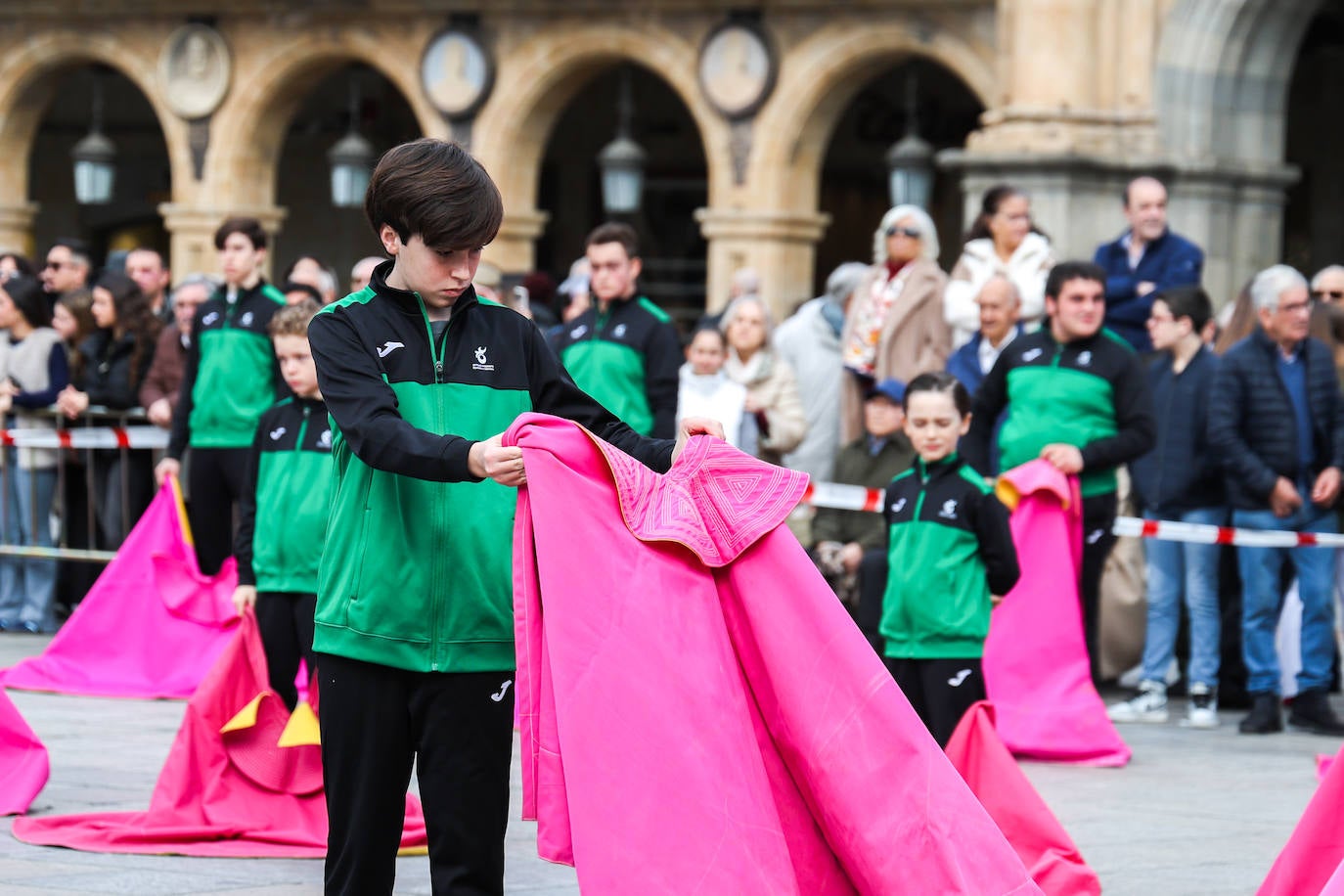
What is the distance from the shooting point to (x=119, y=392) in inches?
508

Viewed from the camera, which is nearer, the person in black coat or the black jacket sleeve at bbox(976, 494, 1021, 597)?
the black jacket sleeve at bbox(976, 494, 1021, 597)

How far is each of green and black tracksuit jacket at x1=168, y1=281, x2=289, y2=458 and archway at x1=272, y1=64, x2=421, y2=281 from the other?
17948 millimetres

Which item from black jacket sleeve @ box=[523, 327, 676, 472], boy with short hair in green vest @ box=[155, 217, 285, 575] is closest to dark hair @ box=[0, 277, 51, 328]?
boy with short hair in green vest @ box=[155, 217, 285, 575]

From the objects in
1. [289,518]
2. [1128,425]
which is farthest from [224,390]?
[1128,425]

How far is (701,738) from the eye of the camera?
4.49 metres

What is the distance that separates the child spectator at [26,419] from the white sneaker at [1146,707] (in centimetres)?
603

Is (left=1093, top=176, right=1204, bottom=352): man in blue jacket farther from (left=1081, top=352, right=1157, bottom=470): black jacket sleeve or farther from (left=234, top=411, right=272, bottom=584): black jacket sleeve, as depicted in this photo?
(left=234, top=411, right=272, bottom=584): black jacket sleeve

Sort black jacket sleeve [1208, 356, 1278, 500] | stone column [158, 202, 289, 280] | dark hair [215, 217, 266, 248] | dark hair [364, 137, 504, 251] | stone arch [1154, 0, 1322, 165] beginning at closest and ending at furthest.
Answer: dark hair [364, 137, 504, 251] < black jacket sleeve [1208, 356, 1278, 500] < dark hair [215, 217, 266, 248] < stone arch [1154, 0, 1322, 165] < stone column [158, 202, 289, 280]

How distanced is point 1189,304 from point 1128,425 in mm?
1301

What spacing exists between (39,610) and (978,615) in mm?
7044

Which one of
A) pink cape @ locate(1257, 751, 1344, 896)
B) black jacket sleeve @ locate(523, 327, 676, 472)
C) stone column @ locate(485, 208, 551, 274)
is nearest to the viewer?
black jacket sleeve @ locate(523, 327, 676, 472)

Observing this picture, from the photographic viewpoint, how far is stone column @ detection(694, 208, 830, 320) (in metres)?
21.8

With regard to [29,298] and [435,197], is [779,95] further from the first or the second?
[435,197]

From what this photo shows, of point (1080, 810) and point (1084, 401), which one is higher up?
point (1084, 401)
